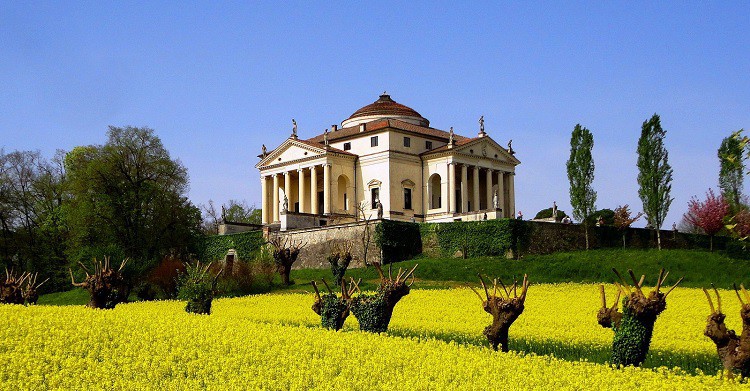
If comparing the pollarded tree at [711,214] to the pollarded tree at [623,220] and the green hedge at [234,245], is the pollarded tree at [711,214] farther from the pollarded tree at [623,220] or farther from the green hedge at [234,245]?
the green hedge at [234,245]

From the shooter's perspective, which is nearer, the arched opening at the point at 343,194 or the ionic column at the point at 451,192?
the ionic column at the point at 451,192

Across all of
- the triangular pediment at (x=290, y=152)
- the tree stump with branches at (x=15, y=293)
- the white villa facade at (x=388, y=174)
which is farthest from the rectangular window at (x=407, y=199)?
the tree stump with branches at (x=15, y=293)

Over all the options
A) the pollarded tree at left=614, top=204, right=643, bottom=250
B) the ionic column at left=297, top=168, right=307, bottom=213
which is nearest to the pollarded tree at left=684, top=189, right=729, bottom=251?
the pollarded tree at left=614, top=204, right=643, bottom=250

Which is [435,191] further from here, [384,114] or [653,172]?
[653,172]

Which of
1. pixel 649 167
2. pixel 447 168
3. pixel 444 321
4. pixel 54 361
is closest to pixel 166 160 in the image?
pixel 447 168

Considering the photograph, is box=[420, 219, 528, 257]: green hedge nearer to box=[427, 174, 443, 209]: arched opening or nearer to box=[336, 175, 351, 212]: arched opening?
box=[427, 174, 443, 209]: arched opening

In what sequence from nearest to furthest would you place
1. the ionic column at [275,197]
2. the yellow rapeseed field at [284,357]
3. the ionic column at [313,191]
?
the yellow rapeseed field at [284,357] → the ionic column at [313,191] → the ionic column at [275,197]

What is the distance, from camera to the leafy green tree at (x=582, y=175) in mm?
61375

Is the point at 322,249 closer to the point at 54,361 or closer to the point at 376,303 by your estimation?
the point at 376,303

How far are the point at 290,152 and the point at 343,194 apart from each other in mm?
6327

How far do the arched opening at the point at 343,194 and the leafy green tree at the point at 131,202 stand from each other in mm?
14843

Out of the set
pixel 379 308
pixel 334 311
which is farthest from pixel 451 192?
pixel 379 308

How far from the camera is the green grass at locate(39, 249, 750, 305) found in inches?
1929

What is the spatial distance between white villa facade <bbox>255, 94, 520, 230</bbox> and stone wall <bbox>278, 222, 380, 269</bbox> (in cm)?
730
